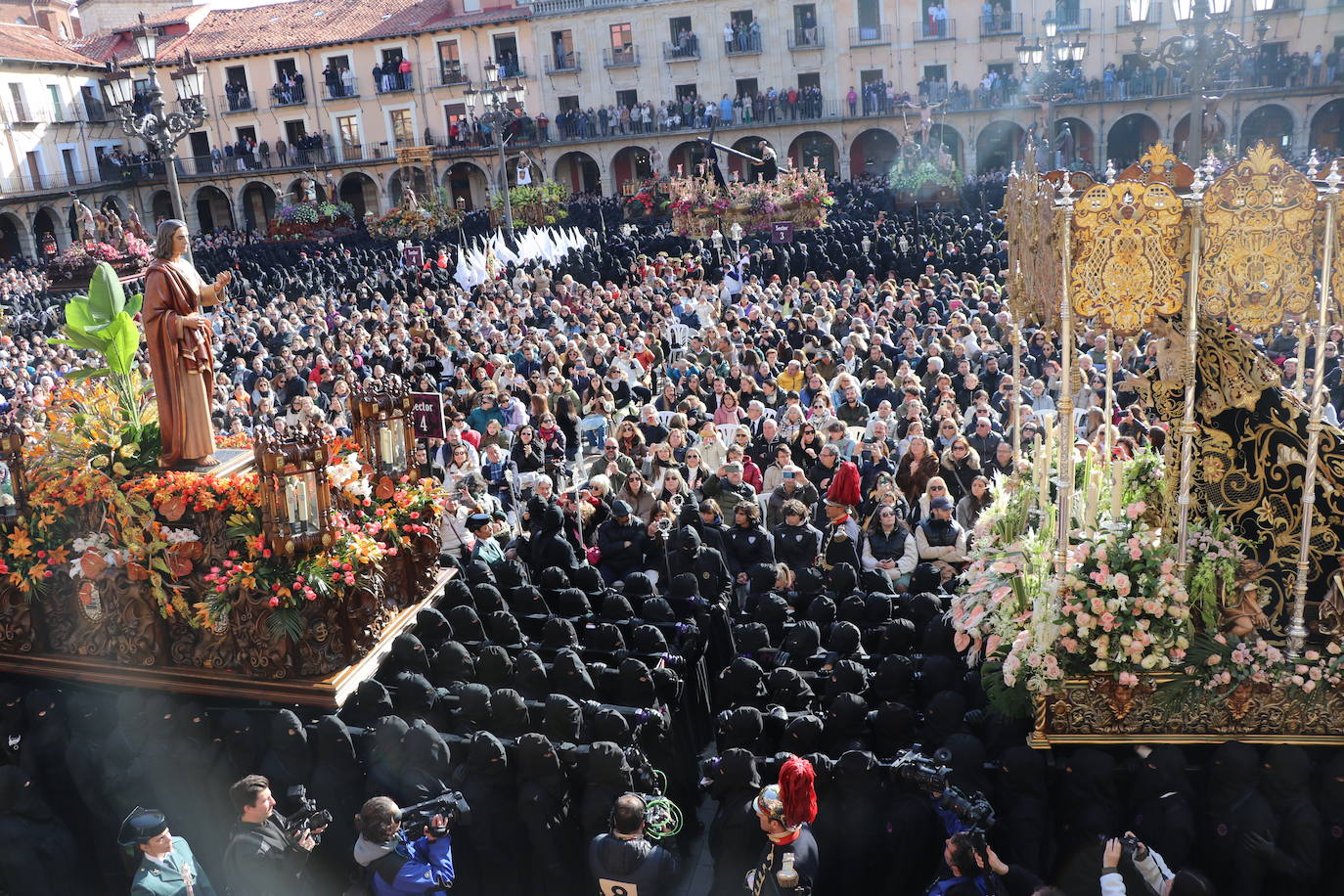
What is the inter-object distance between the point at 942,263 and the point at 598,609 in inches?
544

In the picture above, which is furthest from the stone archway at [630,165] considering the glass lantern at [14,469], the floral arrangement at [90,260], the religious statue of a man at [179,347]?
the glass lantern at [14,469]

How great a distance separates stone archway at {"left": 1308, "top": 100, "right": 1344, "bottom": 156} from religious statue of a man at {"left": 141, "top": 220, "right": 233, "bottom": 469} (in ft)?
123

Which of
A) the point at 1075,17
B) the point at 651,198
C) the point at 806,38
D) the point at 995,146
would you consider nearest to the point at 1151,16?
the point at 1075,17

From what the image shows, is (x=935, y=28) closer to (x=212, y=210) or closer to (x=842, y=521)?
(x=212, y=210)

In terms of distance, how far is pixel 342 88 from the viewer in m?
44.8

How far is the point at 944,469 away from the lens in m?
9.26

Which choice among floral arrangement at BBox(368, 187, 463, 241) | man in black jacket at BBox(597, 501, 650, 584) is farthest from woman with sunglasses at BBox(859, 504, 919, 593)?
floral arrangement at BBox(368, 187, 463, 241)

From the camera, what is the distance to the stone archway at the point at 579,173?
4438 centimetres

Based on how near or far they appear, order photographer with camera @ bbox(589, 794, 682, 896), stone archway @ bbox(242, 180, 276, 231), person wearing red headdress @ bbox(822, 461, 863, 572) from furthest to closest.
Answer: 1. stone archway @ bbox(242, 180, 276, 231)
2. person wearing red headdress @ bbox(822, 461, 863, 572)
3. photographer with camera @ bbox(589, 794, 682, 896)

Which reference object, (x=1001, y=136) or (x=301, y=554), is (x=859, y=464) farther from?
(x=1001, y=136)

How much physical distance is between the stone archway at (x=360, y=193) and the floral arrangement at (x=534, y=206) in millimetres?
16248

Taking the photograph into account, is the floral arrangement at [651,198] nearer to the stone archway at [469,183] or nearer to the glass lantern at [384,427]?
the stone archway at [469,183]

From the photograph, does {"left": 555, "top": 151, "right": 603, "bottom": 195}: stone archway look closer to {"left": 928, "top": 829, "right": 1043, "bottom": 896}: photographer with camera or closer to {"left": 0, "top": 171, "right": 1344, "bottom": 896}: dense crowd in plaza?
{"left": 0, "top": 171, "right": 1344, "bottom": 896}: dense crowd in plaza

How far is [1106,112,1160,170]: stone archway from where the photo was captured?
39375mm
